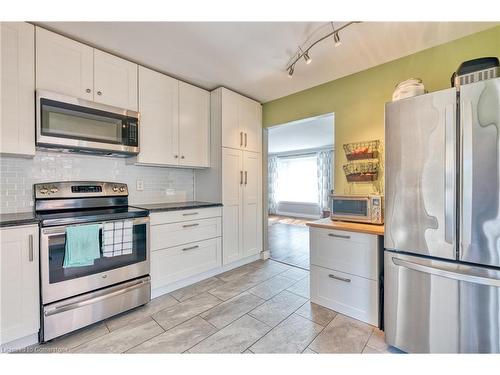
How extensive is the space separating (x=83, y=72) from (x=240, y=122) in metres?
1.77

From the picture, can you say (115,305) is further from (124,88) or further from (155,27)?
(155,27)

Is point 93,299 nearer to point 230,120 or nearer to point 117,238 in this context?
point 117,238

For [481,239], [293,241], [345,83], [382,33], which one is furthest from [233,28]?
[293,241]

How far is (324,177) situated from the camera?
273 inches

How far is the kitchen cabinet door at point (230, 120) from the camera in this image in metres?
2.87

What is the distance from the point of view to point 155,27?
177cm

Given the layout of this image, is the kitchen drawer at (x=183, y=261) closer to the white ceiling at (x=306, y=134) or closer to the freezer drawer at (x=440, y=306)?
the freezer drawer at (x=440, y=306)

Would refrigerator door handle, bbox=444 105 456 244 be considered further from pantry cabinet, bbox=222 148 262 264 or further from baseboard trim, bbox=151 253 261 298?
baseboard trim, bbox=151 253 261 298

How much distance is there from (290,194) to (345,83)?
228 inches

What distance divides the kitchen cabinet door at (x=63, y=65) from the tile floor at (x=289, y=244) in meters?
3.21

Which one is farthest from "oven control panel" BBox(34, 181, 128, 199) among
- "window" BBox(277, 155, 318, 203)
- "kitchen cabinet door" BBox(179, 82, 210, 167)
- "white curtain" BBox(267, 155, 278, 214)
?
"white curtain" BBox(267, 155, 278, 214)

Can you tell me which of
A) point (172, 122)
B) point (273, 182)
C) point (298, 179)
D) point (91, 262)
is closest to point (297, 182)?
point (298, 179)

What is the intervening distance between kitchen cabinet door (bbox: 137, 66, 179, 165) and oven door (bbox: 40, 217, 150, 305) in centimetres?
80

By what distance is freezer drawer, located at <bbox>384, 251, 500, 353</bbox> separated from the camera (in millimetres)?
1255
